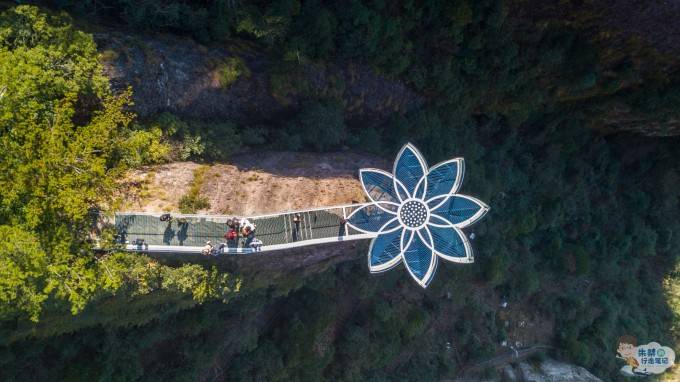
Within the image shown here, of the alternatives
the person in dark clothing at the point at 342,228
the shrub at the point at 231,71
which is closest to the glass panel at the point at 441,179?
the person in dark clothing at the point at 342,228

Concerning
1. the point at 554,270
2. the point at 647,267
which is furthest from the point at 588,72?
the point at 647,267

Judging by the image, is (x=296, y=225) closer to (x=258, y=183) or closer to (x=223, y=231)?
(x=258, y=183)

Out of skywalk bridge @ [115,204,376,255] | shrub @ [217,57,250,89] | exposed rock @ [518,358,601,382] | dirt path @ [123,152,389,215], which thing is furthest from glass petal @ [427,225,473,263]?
exposed rock @ [518,358,601,382]

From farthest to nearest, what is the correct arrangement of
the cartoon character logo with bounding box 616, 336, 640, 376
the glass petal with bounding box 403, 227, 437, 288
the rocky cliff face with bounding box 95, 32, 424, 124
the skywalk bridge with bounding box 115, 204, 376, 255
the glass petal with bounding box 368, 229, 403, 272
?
the cartoon character logo with bounding box 616, 336, 640, 376
the glass petal with bounding box 403, 227, 437, 288
the glass petal with bounding box 368, 229, 403, 272
the rocky cliff face with bounding box 95, 32, 424, 124
the skywalk bridge with bounding box 115, 204, 376, 255

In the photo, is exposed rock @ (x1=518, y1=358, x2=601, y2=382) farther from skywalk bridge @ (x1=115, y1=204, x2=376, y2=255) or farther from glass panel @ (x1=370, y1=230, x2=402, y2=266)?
skywalk bridge @ (x1=115, y1=204, x2=376, y2=255)

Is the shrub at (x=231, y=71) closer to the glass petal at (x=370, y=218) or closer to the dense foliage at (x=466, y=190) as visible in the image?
the dense foliage at (x=466, y=190)

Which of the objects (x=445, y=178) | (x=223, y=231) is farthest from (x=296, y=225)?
(x=445, y=178)
